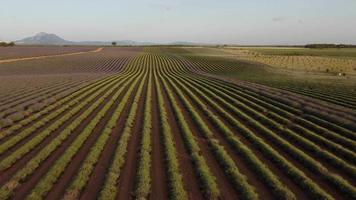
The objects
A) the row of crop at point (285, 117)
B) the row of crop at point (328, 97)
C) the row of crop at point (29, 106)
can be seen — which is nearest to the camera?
the row of crop at point (285, 117)

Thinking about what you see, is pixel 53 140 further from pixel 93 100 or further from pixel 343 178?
pixel 343 178

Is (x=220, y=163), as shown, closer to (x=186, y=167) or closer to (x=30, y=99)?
(x=186, y=167)

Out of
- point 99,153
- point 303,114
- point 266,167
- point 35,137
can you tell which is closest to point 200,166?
point 266,167

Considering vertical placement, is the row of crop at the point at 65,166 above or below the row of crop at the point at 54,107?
above

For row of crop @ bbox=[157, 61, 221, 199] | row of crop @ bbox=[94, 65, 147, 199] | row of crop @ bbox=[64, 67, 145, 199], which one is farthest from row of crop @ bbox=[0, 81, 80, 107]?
row of crop @ bbox=[157, 61, 221, 199]

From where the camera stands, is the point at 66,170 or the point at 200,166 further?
the point at 200,166

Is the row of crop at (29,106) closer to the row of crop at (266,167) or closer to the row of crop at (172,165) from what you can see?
the row of crop at (172,165)

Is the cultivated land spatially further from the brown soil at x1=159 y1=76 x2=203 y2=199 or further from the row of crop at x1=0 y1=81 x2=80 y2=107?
the row of crop at x1=0 y1=81 x2=80 y2=107

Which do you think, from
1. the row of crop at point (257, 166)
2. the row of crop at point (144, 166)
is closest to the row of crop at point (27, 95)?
the row of crop at point (144, 166)

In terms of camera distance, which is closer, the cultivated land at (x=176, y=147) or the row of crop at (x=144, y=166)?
the row of crop at (x=144, y=166)
